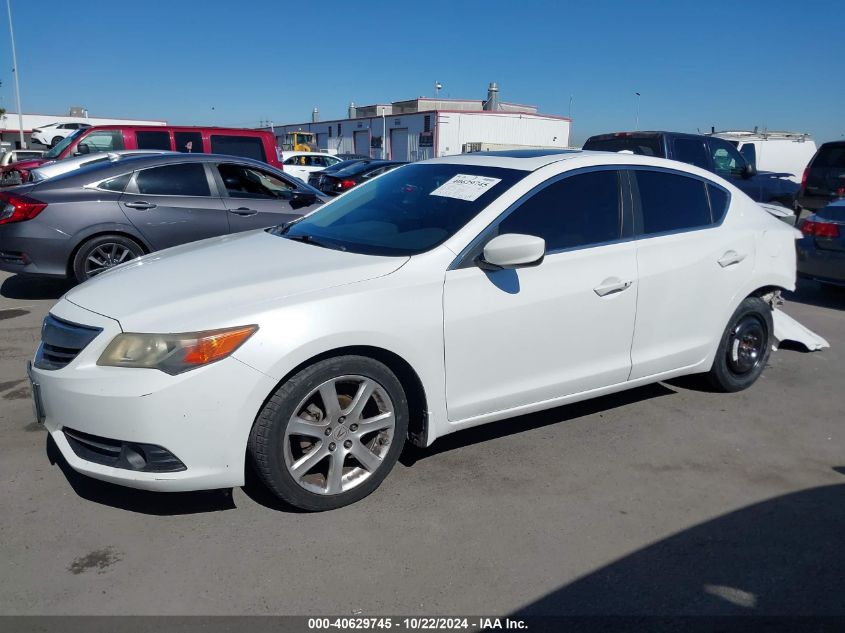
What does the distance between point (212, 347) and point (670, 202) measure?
294cm

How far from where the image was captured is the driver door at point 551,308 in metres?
3.53

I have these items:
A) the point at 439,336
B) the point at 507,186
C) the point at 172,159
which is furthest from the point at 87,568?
the point at 172,159

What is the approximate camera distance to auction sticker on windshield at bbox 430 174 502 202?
3873 mm

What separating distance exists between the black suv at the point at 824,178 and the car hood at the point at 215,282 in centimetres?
1003

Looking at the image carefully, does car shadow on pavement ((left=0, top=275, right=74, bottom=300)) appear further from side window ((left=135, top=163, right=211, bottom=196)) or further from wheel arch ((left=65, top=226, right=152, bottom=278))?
side window ((left=135, top=163, right=211, bottom=196))

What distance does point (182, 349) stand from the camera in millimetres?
2955

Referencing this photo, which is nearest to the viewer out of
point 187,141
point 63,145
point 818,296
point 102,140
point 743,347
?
point 743,347

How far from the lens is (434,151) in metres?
38.4

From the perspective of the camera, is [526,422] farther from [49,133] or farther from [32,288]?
[49,133]

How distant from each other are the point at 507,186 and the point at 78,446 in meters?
2.42

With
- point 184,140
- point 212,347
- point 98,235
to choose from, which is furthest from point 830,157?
point 212,347

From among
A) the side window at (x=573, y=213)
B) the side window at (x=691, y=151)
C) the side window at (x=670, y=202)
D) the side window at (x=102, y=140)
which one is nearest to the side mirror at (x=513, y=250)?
the side window at (x=573, y=213)

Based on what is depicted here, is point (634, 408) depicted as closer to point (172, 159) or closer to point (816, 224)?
point (816, 224)

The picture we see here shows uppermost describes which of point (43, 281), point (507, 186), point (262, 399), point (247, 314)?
point (507, 186)
